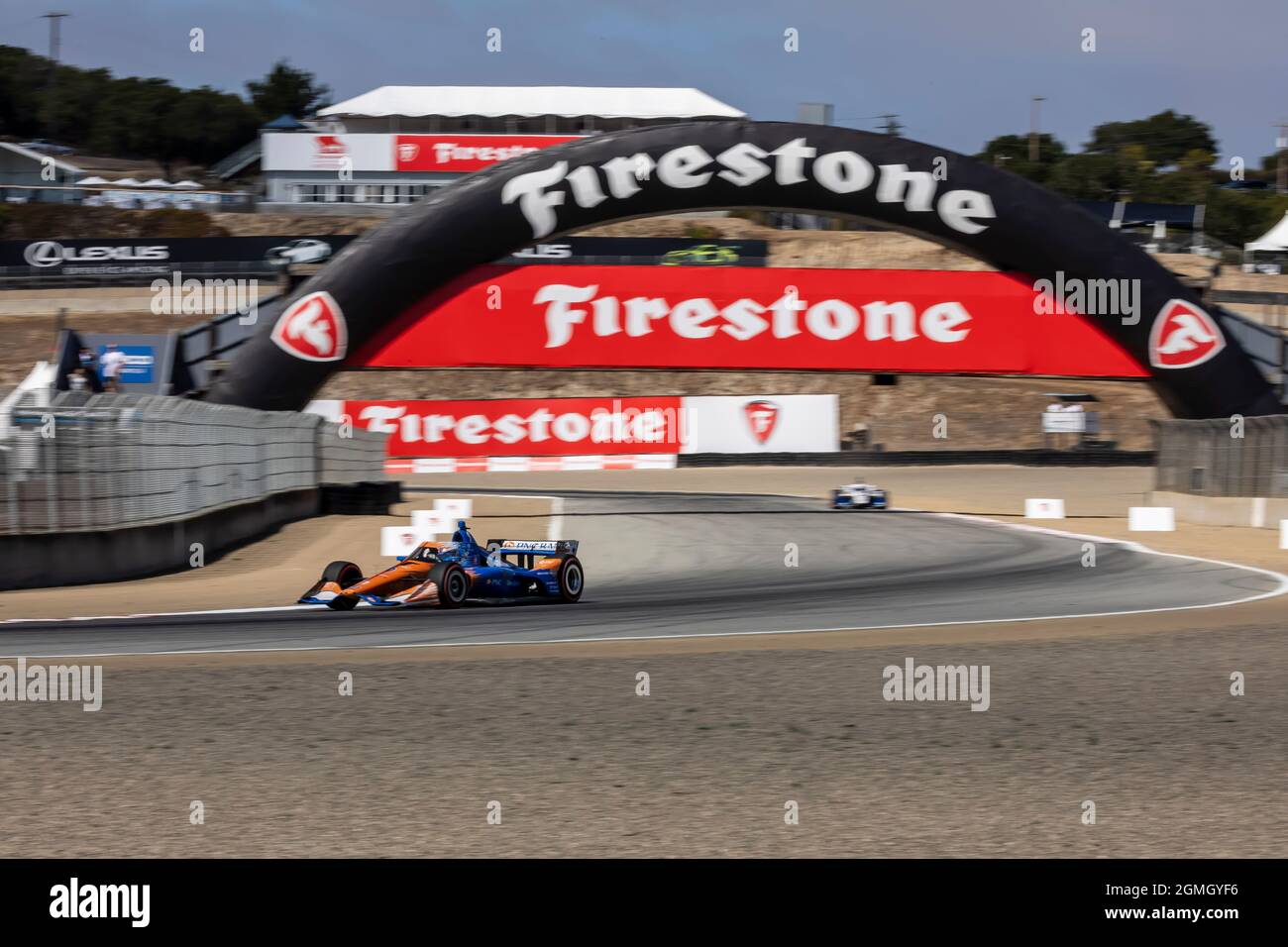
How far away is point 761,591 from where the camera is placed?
42.3ft

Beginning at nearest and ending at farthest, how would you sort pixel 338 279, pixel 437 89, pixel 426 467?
pixel 338 279
pixel 426 467
pixel 437 89

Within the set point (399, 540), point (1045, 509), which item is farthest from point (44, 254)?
point (399, 540)

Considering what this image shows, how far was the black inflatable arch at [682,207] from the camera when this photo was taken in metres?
19.2

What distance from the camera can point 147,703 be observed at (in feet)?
23.6

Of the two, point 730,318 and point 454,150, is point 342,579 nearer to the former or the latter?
point 730,318

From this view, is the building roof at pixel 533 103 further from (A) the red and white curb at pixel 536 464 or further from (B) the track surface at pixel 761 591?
(B) the track surface at pixel 761 591

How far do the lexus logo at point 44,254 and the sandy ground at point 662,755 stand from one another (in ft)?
165

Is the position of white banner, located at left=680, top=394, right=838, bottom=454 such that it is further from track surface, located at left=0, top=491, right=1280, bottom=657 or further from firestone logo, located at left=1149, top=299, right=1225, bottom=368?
firestone logo, located at left=1149, top=299, right=1225, bottom=368

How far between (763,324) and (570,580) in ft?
33.6

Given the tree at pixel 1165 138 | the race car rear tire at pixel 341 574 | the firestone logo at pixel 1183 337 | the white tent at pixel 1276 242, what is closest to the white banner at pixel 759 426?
the firestone logo at pixel 1183 337
